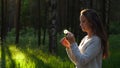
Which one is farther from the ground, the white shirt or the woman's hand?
the woman's hand

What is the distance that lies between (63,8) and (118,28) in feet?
25.7

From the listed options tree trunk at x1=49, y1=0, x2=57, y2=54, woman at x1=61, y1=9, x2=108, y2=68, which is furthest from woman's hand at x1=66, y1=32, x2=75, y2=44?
tree trunk at x1=49, y1=0, x2=57, y2=54

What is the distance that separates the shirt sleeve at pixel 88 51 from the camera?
14.6ft

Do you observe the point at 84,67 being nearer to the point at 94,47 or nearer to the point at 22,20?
the point at 94,47

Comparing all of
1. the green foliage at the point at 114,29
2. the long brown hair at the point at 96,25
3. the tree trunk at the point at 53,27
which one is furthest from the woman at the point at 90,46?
the green foliage at the point at 114,29

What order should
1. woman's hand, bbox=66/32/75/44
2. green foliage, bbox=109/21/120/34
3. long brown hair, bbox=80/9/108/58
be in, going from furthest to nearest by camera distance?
1. green foliage, bbox=109/21/120/34
2. long brown hair, bbox=80/9/108/58
3. woman's hand, bbox=66/32/75/44

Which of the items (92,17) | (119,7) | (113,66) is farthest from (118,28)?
(92,17)

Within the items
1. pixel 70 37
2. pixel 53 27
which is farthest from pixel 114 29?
pixel 70 37

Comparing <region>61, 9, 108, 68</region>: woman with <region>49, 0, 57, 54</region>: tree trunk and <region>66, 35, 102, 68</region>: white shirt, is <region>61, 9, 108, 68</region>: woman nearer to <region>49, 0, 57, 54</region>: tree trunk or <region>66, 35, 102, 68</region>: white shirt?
<region>66, 35, 102, 68</region>: white shirt

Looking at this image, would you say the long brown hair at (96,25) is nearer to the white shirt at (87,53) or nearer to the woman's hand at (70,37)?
the white shirt at (87,53)

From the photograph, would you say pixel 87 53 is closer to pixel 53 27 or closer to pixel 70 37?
pixel 70 37

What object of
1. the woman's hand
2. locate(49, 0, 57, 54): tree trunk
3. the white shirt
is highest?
the woman's hand

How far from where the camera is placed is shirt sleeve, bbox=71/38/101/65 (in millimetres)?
4461

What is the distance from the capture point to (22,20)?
2199 inches
